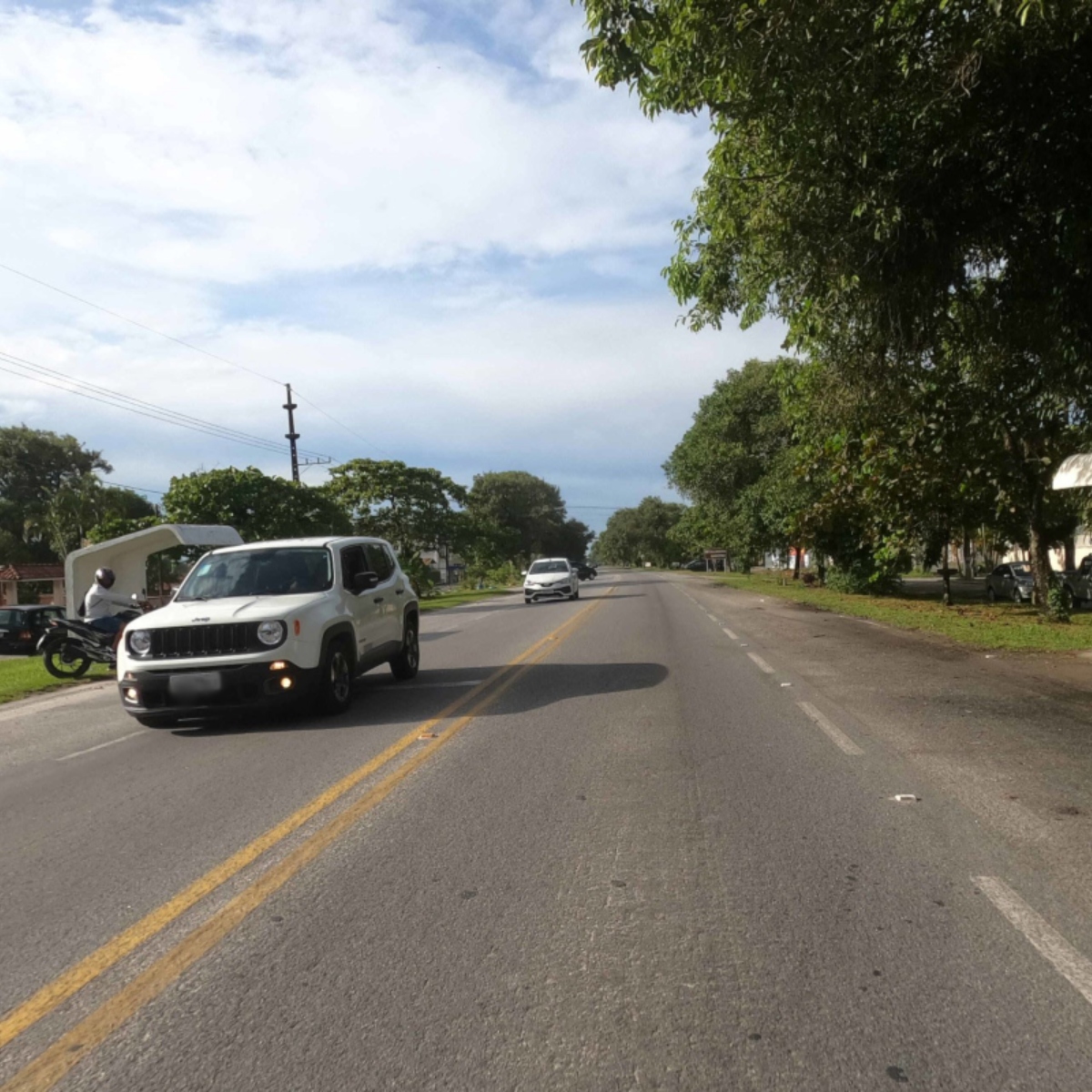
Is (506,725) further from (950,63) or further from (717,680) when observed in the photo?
(950,63)

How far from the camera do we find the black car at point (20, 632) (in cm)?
2473

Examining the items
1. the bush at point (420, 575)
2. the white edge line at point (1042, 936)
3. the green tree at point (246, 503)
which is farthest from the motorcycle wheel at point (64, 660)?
the bush at point (420, 575)

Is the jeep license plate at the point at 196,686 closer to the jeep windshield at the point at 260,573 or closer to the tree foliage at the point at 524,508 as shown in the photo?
the jeep windshield at the point at 260,573

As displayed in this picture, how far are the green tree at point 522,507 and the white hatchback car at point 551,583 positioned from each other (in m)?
58.2

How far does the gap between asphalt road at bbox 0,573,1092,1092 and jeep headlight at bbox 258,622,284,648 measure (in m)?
1.02

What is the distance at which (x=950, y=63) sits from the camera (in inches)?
340

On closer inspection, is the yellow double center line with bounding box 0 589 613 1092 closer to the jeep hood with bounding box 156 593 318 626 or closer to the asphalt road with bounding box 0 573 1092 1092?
the asphalt road with bounding box 0 573 1092 1092

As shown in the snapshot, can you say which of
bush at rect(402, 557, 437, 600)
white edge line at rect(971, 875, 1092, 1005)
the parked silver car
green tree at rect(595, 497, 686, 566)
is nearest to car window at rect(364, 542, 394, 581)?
white edge line at rect(971, 875, 1092, 1005)

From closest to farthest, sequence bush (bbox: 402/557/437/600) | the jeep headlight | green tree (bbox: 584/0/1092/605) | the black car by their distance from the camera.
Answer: green tree (bbox: 584/0/1092/605)
the jeep headlight
the black car
bush (bbox: 402/557/437/600)

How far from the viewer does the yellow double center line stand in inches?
133

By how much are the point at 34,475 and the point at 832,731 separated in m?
76.4

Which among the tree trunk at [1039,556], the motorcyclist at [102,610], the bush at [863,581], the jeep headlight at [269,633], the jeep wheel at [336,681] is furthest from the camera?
the bush at [863,581]

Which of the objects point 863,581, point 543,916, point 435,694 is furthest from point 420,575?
point 543,916

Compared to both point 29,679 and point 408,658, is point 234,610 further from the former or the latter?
point 29,679
